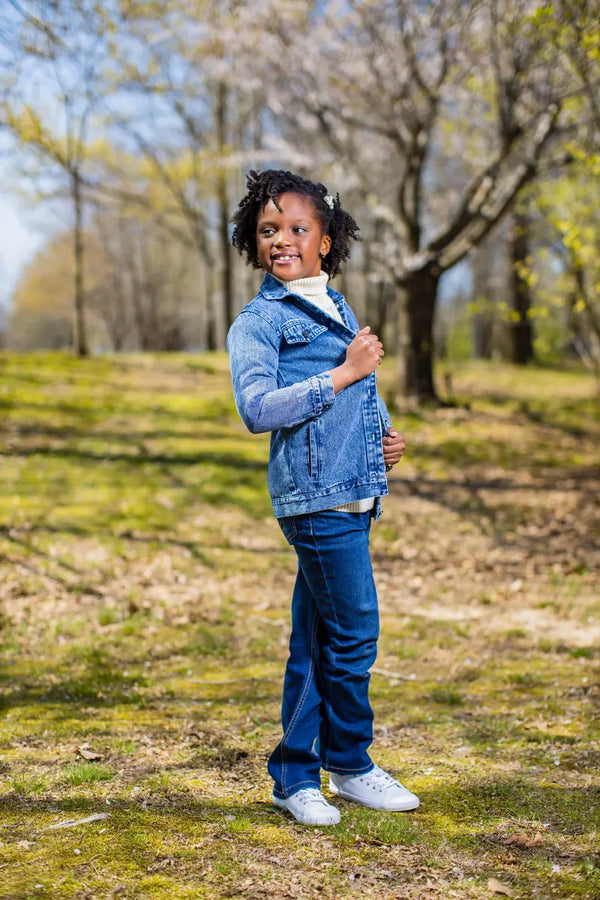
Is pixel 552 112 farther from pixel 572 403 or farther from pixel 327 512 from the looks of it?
pixel 327 512

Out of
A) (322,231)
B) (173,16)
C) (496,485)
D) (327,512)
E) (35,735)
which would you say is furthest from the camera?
(173,16)

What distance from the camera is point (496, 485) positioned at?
30.3 feet

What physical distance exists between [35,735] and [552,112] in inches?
364

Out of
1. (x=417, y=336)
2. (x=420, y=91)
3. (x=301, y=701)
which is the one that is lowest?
(x=301, y=701)

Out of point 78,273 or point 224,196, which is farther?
point 224,196

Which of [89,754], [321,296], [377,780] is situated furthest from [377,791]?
[321,296]

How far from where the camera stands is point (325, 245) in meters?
2.87

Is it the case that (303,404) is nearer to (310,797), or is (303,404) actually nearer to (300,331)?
(300,331)

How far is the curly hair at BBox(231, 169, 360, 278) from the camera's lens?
2.73 metres

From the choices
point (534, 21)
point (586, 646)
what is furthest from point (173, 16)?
point (586, 646)

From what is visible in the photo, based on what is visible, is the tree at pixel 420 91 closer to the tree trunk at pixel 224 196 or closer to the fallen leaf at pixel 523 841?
the tree trunk at pixel 224 196

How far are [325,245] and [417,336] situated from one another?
903 cm

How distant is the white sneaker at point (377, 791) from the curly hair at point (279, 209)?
1853 mm

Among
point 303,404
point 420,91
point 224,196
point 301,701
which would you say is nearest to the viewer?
point 303,404
